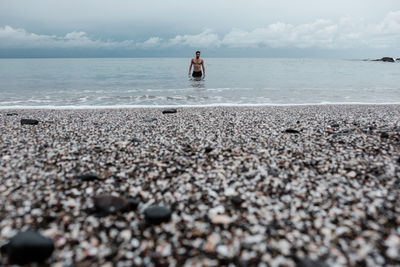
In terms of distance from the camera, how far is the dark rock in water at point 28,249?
10.7 feet

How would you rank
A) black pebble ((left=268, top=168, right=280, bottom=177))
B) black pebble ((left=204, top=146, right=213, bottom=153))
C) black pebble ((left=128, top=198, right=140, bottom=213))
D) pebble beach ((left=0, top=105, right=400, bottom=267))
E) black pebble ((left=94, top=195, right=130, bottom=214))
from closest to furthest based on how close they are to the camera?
pebble beach ((left=0, top=105, right=400, bottom=267)) → black pebble ((left=94, top=195, right=130, bottom=214)) → black pebble ((left=128, top=198, right=140, bottom=213)) → black pebble ((left=268, top=168, right=280, bottom=177)) → black pebble ((left=204, top=146, right=213, bottom=153))

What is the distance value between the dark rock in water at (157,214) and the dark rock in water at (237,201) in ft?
4.05

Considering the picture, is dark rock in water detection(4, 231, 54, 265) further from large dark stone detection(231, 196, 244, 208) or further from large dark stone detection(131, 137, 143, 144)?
large dark stone detection(131, 137, 143, 144)

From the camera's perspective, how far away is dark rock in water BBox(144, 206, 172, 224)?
414 centimetres

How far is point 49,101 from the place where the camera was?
20.5 meters

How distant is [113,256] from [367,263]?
3.44 metres

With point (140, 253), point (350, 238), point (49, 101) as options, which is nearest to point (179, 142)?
point (140, 253)

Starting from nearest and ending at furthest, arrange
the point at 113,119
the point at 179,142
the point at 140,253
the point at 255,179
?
the point at 140,253 < the point at 255,179 < the point at 179,142 < the point at 113,119

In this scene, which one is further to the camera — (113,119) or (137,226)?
(113,119)

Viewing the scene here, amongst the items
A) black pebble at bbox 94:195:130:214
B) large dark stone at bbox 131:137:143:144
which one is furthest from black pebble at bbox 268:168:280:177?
large dark stone at bbox 131:137:143:144

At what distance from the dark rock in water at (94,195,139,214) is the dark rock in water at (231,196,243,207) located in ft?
5.97

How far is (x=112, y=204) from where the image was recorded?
176 inches

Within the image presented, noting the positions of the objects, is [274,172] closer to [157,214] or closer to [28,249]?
[157,214]

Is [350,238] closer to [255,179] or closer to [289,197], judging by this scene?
[289,197]
